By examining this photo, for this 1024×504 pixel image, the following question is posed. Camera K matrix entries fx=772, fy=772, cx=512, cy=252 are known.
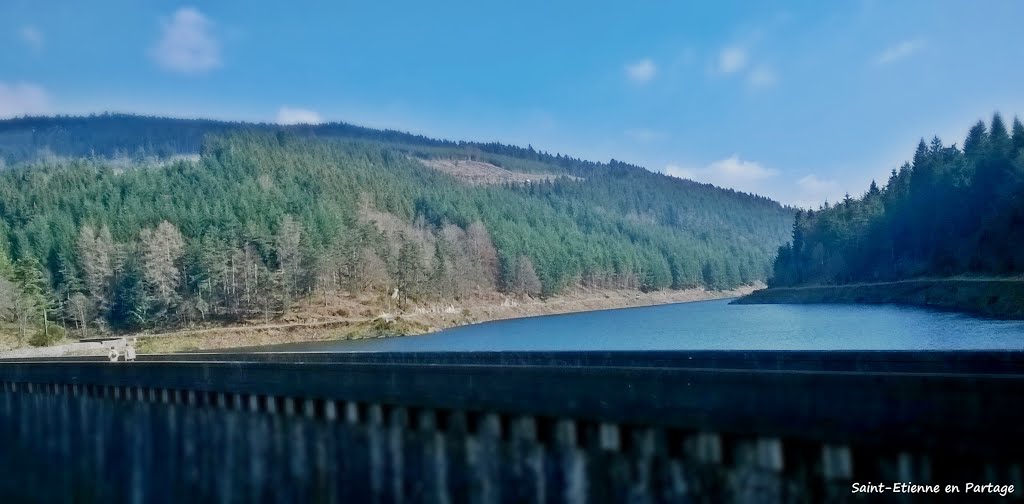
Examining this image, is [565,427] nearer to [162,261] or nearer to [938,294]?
[938,294]

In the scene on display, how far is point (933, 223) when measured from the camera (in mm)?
106562

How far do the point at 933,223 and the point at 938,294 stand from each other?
25129 millimetres

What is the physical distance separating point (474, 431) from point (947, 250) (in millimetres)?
99839

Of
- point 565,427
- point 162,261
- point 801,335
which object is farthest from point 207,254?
point 565,427

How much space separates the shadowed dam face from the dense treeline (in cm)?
7774

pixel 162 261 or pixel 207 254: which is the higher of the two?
pixel 207 254

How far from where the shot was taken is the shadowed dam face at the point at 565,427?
874 centimetres

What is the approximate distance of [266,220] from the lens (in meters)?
145

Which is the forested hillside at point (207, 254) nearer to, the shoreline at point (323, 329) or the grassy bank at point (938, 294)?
the shoreline at point (323, 329)

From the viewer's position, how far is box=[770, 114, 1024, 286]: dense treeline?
80.9 m

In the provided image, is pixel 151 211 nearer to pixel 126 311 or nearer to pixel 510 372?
pixel 126 311

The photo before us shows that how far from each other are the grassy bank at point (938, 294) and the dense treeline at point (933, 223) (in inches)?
125

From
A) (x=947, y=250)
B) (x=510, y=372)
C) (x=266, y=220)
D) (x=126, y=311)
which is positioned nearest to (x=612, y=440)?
(x=510, y=372)

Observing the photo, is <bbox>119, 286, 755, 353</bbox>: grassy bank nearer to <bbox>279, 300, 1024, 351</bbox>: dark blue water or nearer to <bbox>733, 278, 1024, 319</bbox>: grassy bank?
<bbox>279, 300, 1024, 351</bbox>: dark blue water
